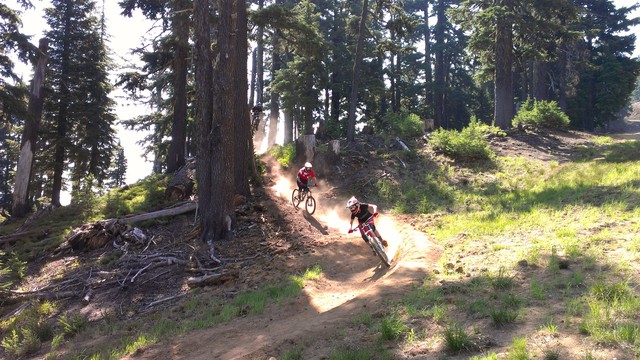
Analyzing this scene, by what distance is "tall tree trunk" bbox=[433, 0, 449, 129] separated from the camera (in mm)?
38844

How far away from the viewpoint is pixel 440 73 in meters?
42.7

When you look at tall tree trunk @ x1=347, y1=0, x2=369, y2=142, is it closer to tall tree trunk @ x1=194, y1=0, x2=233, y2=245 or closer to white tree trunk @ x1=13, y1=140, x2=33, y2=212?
tall tree trunk @ x1=194, y1=0, x2=233, y2=245

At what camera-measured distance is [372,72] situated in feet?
101

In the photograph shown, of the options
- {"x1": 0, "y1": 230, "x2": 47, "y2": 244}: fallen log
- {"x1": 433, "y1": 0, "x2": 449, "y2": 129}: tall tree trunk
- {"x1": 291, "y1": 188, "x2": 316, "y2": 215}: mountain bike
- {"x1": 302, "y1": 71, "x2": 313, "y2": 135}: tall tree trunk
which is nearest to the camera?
{"x1": 0, "y1": 230, "x2": 47, "y2": 244}: fallen log

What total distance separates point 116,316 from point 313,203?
27.8 feet

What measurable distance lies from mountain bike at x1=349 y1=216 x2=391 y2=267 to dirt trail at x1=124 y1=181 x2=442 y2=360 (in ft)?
0.87

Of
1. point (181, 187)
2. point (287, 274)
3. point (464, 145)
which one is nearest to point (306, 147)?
point (181, 187)

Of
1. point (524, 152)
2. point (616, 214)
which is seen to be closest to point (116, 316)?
point (616, 214)

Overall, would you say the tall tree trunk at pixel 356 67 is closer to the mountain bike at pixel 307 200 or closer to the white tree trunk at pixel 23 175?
the mountain bike at pixel 307 200

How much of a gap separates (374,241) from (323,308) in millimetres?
2697

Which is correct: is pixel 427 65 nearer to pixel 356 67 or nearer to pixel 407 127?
pixel 407 127

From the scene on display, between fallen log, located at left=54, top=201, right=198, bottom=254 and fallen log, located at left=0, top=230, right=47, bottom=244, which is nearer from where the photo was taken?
fallen log, located at left=54, top=201, right=198, bottom=254

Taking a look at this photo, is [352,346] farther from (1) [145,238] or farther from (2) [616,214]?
(1) [145,238]

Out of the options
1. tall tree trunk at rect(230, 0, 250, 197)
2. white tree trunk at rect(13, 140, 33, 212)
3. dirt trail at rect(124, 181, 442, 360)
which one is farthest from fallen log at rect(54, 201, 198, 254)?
white tree trunk at rect(13, 140, 33, 212)
